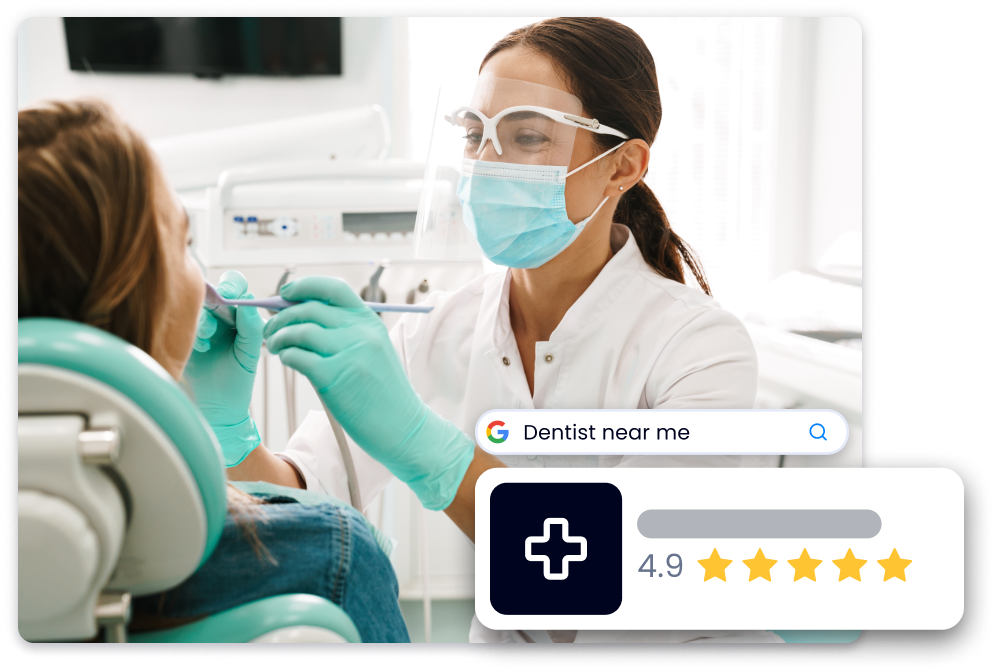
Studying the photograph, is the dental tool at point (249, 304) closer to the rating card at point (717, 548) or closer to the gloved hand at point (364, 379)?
the gloved hand at point (364, 379)

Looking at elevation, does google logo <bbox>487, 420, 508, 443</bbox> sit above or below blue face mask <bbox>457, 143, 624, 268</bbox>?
below

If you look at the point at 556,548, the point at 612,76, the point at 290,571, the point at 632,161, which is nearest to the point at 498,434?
the point at 556,548

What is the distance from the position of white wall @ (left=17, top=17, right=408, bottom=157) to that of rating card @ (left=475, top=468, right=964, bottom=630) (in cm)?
61

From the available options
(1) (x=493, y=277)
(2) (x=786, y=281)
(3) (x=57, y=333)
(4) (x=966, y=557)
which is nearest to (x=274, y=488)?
(3) (x=57, y=333)

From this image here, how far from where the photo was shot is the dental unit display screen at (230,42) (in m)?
1.09

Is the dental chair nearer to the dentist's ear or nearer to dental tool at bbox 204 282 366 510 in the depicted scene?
dental tool at bbox 204 282 366 510

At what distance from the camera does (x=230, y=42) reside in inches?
43.5

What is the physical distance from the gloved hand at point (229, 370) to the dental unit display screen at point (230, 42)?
12.6 inches

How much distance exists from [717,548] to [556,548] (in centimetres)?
24

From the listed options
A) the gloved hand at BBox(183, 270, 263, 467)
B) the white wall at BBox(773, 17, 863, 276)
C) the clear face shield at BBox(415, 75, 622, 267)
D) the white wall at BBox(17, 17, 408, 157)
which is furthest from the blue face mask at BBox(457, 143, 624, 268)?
the gloved hand at BBox(183, 270, 263, 467)

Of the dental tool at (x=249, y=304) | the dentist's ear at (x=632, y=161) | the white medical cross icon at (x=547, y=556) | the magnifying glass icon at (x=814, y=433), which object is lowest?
the white medical cross icon at (x=547, y=556)

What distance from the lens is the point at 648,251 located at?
1.14 metres

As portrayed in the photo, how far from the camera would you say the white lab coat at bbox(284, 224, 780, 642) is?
1.11 meters

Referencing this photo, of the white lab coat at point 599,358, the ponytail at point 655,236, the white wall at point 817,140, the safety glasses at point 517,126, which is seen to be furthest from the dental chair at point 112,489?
the white wall at point 817,140
